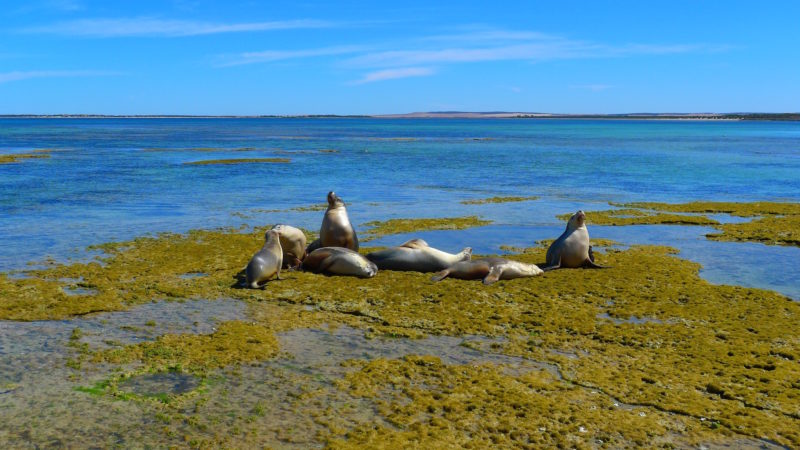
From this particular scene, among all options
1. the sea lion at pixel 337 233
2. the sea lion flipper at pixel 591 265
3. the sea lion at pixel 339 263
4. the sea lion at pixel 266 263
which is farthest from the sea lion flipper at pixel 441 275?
the sea lion flipper at pixel 591 265

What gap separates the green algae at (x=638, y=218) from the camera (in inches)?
843

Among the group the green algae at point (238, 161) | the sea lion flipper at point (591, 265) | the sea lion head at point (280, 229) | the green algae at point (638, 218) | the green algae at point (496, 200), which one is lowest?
the green algae at point (496, 200)

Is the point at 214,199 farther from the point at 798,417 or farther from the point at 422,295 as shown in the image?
the point at 798,417

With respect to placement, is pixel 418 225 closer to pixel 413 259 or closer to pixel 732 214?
pixel 413 259

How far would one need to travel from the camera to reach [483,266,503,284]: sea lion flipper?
12984mm

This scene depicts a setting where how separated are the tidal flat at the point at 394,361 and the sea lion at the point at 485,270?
14.9 inches

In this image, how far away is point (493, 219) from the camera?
73.2 ft

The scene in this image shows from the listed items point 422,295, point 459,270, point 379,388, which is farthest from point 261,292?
point 379,388

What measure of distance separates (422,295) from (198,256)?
5847mm

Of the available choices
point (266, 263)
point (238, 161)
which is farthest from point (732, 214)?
point (238, 161)

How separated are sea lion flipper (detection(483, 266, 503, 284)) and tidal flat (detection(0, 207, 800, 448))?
0.35 m

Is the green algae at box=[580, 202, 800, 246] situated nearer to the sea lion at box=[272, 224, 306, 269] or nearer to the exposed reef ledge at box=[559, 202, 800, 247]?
the exposed reef ledge at box=[559, 202, 800, 247]

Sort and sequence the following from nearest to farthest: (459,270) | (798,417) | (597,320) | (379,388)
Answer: (798,417)
(379,388)
(597,320)
(459,270)

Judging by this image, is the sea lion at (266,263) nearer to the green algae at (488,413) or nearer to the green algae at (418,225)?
the green algae at (488,413)
